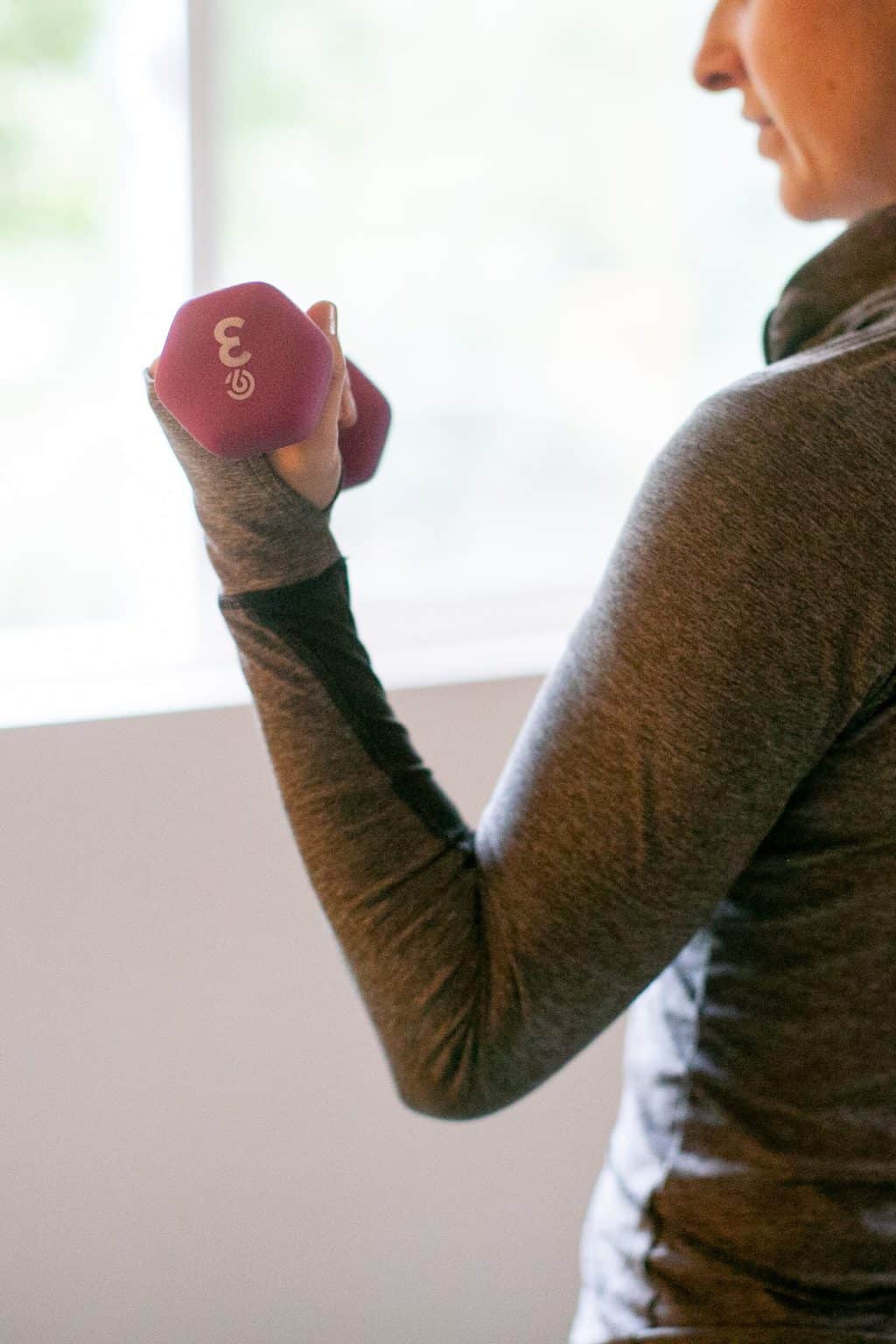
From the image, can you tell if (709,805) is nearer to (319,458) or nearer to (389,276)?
(319,458)

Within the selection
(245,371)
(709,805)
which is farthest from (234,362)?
(709,805)

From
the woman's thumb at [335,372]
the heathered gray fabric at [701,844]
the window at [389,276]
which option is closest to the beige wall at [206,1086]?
the window at [389,276]

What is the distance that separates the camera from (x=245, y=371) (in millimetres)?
621

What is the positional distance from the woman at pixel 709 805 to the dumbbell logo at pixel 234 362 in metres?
0.03

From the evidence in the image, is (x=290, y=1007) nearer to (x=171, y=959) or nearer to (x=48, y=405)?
(x=171, y=959)

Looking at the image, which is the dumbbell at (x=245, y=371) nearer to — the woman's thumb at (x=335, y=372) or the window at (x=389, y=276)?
the woman's thumb at (x=335, y=372)

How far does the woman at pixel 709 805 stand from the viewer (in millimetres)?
498

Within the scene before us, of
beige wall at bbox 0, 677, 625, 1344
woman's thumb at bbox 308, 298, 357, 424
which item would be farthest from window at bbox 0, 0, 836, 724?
woman's thumb at bbox 308, 298, 357, 424

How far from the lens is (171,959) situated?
51.9 inches

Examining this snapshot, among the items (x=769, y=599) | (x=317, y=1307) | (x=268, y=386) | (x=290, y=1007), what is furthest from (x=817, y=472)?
(x=317, y=1307)

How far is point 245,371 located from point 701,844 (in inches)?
11.7

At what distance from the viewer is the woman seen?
498 millimetres

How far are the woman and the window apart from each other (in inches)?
27.6

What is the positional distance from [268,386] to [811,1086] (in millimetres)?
394
